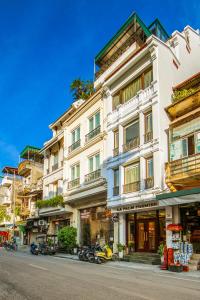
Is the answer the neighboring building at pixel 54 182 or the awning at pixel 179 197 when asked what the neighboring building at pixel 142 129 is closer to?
the awning at pixel 179 197

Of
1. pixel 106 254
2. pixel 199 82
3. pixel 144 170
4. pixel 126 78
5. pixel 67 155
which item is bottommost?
pixel 106 254

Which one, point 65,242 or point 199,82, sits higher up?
point 199,82

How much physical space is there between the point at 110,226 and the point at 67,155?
9877 millimetres

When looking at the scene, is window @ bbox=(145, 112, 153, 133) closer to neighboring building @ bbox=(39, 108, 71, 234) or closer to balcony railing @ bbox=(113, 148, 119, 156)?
balcony railing @ bbox=(113, 148, 119, 156)

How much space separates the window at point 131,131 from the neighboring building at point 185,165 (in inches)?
137

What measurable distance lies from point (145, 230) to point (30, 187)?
29584 millimetres

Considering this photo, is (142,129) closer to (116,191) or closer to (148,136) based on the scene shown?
(148,136)

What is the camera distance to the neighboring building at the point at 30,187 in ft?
153

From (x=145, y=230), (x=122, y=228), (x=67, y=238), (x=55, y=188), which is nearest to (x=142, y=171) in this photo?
(x=145, y=230)

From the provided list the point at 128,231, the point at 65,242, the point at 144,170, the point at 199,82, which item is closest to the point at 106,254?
the point at 128,231

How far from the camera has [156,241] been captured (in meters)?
22.1

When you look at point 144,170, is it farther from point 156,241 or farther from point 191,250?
point 191,250

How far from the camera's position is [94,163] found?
96.6 ft

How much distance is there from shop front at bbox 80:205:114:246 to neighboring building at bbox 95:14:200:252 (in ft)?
5.84
